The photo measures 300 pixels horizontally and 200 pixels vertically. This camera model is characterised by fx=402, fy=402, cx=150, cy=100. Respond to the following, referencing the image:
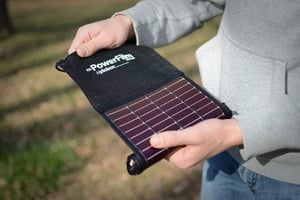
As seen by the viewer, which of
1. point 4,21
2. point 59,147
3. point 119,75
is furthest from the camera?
point 4,21

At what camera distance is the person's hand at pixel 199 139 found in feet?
2.70

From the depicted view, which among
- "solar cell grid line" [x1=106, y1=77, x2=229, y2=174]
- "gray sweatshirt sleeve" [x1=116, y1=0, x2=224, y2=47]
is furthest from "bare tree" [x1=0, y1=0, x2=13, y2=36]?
"solar cell grid line" [x1=106, y1=77, x2=229, y2=174]

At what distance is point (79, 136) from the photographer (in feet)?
9.39

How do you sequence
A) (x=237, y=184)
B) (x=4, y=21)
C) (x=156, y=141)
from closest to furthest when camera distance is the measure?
1. (x=156, y=141)
2. (x=237, y=184)
3. (x=4, y=21)

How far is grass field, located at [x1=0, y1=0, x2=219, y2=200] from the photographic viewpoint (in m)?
2.42

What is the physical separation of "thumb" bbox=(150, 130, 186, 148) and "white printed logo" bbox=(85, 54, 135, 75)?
29 cm

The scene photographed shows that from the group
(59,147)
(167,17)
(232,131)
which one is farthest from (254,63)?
(59,147)

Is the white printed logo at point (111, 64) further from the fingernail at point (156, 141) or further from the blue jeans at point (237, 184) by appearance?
the blue jeans at point (237, 184)

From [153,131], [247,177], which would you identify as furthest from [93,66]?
[247,177]

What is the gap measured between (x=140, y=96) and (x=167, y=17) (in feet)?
0.93

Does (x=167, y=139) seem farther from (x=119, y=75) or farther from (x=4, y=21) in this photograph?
(x=4, y=21)

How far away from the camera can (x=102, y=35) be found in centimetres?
108

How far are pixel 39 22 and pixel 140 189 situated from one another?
388cm

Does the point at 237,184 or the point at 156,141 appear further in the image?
the point at 237,184
